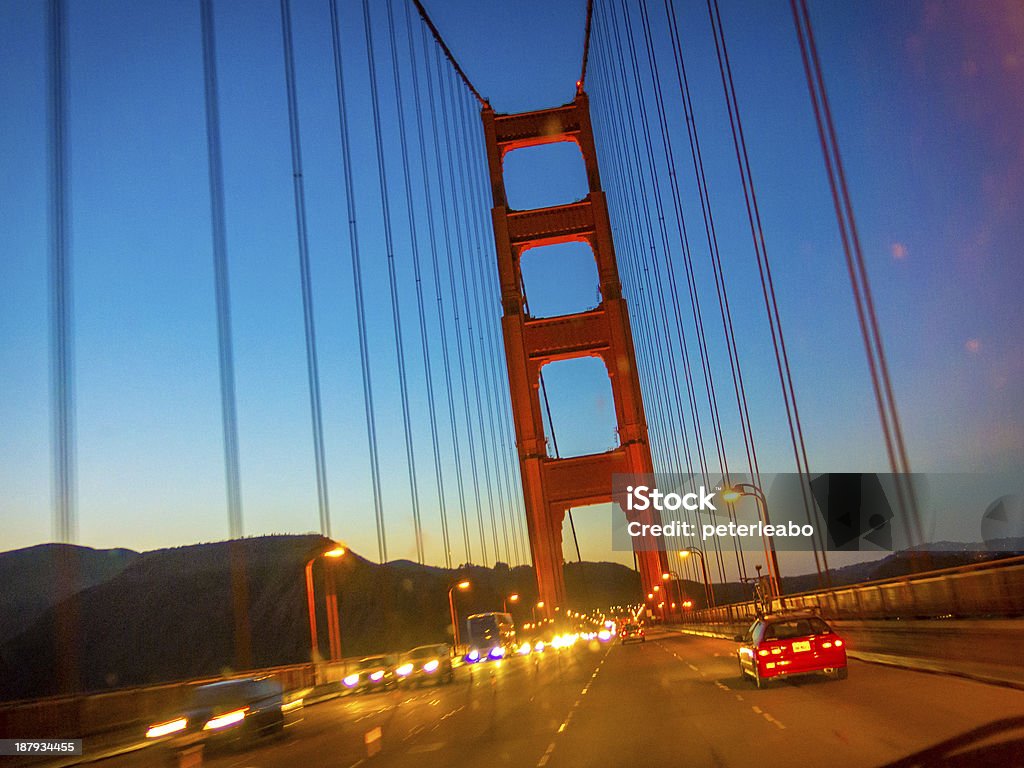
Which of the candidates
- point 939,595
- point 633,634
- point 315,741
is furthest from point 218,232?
point 633,634

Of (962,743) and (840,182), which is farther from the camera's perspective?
(840,182)

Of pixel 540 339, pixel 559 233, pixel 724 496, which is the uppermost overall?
pixel 559 233

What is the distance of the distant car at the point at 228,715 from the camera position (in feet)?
49.8

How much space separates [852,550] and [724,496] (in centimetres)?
2040

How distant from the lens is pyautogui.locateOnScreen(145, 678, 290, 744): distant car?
598 inches

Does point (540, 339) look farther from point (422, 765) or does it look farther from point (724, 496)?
point (422, 765)

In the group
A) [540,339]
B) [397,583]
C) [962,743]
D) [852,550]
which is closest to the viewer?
[962,743]

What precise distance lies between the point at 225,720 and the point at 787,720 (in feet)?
29.1

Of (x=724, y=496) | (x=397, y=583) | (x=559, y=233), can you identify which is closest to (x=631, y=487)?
(x=559, y=233)

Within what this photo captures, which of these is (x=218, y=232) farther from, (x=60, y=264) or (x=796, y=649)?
(x=796, y=649)

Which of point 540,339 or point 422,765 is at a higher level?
point 540,339

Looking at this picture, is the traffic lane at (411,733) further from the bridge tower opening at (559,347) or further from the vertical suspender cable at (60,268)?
the bridge tower opening at (559,347)

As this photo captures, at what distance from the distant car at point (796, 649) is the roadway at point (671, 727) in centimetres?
28

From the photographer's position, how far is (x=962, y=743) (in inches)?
190
